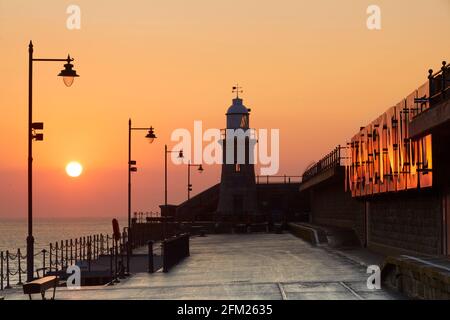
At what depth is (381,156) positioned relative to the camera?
36.7 m

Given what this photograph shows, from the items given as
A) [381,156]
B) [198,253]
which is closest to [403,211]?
[381,156]

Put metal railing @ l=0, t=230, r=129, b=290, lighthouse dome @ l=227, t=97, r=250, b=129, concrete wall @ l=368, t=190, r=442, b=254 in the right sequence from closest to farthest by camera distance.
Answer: concrete wall @ l=368, t=190, r=442, b=254 → metal railing @ l=0, t=230, r=129, b=290 → lighthouse dome @ l=227, t=97, r=250, b=129

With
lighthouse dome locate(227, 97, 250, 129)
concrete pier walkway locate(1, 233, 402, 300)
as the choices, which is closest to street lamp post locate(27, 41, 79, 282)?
concrete pier walkway locate(1, 233, 402, 300)

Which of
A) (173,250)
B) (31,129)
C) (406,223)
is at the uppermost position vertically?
(31,129)

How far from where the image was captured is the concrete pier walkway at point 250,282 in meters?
24.6

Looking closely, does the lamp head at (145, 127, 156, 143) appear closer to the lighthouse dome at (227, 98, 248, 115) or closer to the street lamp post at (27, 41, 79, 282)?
the street lamp post at (27, 41, 79, 282)

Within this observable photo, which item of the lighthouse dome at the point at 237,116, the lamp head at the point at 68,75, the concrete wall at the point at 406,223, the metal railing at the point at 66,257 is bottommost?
the metal railing at the point at 66,257

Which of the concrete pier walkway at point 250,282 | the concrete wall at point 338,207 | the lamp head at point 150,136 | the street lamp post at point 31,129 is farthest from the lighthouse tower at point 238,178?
the street lamp post at point 31,129

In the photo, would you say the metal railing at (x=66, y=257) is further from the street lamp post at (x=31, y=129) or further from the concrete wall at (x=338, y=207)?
the concrete wall at (x=338, y=207)

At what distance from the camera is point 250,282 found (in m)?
28.6

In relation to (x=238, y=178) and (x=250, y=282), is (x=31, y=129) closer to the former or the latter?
(x=250, y=282)

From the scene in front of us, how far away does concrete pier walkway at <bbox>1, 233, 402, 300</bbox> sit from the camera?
968 inches

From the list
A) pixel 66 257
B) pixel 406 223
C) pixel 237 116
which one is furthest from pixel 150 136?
pixel 237 116
